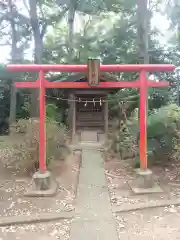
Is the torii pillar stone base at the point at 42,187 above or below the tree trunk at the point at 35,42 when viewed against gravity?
below

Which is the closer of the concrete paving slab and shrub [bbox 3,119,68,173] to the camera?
→ shrub [bbox 3,119,68,173]

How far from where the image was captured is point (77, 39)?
19.2m

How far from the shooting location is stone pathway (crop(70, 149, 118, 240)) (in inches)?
163

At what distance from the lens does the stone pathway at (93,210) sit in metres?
4.14

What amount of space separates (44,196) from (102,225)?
1865 mm

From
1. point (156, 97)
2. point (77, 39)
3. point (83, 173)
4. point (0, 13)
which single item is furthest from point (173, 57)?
point (83, 173)

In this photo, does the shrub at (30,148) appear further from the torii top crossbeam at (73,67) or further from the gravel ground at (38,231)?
the gravel ground at (38,231)

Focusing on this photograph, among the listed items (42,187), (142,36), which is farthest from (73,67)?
(142,36)

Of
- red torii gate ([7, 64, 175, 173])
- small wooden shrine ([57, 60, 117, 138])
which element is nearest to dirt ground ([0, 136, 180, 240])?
red torii gate ([7, 64, 175, 173])

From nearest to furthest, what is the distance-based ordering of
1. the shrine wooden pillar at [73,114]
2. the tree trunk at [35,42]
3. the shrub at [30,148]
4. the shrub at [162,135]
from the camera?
the shrub at [30,148]
the shrub at [162,135]
the shrine wooden pillar at [73,114]
the tree trunk at [35,42]

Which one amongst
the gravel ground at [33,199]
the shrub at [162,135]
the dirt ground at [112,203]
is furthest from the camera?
the shrub at [162,135]

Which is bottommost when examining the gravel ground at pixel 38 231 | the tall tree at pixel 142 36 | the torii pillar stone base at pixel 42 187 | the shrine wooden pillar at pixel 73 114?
the gravel ground at pixel 38 231

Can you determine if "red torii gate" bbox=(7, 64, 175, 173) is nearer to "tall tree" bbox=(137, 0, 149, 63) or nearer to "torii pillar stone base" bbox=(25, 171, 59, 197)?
"torii pillar stone base" bbox=(25, 171, 59, 197)

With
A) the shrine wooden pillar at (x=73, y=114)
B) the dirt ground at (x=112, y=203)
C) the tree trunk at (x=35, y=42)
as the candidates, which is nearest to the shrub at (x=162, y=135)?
the dirt ground at (x=112, y=203)
